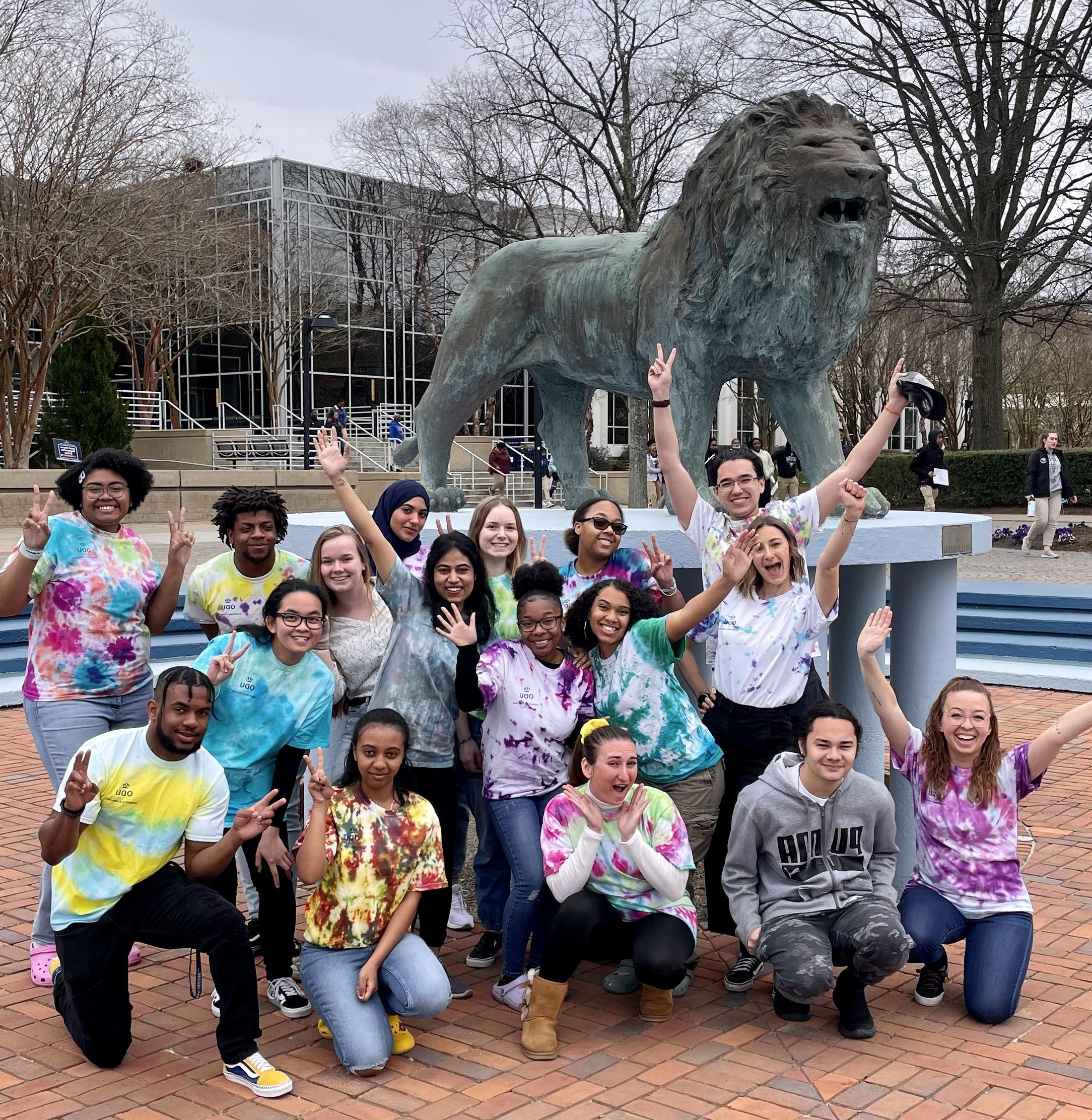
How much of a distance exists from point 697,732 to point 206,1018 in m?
1.81

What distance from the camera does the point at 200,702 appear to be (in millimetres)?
3670

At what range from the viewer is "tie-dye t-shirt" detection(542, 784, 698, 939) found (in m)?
3.87

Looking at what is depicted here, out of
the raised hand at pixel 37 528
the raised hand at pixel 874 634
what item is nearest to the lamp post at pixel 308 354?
the raised hand at pixel 37 528

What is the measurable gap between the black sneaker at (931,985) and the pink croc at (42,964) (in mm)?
2820

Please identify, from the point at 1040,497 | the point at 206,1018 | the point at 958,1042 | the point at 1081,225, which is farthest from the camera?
the point at 1081,225

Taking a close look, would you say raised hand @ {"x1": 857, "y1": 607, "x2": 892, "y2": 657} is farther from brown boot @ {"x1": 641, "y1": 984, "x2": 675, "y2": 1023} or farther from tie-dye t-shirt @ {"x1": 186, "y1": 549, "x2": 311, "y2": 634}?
tie-dye t-shirt @ {"x1": 186, "y1": 549, "x2": 311, "y2": 634}

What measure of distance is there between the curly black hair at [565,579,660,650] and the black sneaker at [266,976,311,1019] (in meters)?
1.43

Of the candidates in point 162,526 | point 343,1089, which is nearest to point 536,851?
point 343,1089

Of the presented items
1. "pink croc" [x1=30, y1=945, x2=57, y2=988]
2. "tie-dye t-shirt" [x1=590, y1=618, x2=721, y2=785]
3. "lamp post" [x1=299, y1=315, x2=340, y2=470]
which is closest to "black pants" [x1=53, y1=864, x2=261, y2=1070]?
"pink croc" [x1=30, y1=945, x2=57, y2=988]

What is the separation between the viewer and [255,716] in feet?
13.4

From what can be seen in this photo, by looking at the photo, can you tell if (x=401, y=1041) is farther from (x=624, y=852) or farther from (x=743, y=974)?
(x=743, y=974)

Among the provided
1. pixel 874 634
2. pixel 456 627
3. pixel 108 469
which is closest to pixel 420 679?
pixel 456 627

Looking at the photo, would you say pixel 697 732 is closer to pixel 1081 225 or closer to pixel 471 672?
pixel 471 672

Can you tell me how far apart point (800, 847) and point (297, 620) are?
174 centimetres
